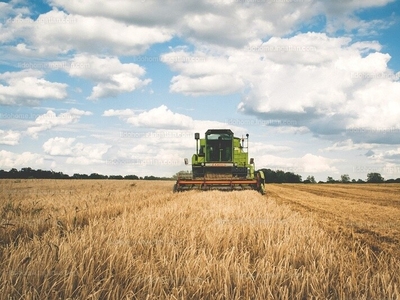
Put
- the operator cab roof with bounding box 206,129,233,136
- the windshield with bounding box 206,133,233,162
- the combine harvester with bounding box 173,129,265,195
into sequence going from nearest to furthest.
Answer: the combine harvester with bounding box 173,129,265,195
the operator cab roof with bounding box 206,129,233,136
the windshield with bounding box 206,133,233,162

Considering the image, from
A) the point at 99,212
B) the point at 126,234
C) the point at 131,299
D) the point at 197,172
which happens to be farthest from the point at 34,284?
the point at 197,172

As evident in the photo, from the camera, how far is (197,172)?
20516mm

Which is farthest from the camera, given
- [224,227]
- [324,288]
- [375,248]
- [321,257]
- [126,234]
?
[375,248]

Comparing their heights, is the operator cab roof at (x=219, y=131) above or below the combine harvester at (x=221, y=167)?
above

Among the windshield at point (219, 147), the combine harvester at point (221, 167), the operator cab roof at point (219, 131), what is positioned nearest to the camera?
the combine harvester at point (221, 167)

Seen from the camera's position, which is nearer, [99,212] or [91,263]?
[91,263]

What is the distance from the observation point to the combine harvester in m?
17.8

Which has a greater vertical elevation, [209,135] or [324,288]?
[209,135]

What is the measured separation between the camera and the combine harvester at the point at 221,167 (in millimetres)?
17828

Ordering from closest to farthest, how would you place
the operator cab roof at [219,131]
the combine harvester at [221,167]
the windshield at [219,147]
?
the combine harvester at [221,167], the operator cab roof at [219,131], the windshield at [219,147]

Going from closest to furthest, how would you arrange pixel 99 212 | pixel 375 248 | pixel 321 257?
pixel 321 257
pixel 375 248
pixel 99 212

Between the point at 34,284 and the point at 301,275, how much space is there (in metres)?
2.08

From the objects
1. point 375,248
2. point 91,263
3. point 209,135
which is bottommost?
point 375,248

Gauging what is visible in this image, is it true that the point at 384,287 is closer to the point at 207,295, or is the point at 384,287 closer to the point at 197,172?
the point at 207,295
